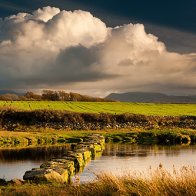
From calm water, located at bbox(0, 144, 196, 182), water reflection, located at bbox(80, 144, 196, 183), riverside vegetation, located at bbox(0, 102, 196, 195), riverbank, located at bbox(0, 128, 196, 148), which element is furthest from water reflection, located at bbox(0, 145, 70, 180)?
riverside vegetation, located at bbox(0, 102, 196, 195)

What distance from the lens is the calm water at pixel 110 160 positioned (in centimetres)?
3885

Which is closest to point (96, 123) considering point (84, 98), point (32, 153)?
point (32, 153)

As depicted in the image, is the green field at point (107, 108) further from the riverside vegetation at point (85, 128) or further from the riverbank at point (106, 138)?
the riverbank at point (106, 138)

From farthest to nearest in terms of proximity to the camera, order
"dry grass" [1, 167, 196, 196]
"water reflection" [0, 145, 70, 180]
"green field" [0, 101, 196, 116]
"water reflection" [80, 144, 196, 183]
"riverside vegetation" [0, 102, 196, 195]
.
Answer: "green field" [0, 101, 196, 116]
"riverside vegetation" [0, 102, 196, 195]
"water reflection" [80, 144, 196, 183]
"water reflection" [0, 145, 70, 180]
"dry grass" [1, 167, 196, 196]

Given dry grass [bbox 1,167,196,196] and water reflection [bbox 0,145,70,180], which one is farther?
water reflection [bbox 0,145,70,180]

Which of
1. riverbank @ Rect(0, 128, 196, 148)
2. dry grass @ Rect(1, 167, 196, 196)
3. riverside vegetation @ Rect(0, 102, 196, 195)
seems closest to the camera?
dry grass @ Rect(1, 167, 196, 196)

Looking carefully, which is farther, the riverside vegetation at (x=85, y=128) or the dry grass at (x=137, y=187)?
the riverside vegetation at (x=85, y=128)

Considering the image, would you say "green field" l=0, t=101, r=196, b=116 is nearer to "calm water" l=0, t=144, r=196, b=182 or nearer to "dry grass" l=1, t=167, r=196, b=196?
"calm water" l=0, t=144, r=196, b=182

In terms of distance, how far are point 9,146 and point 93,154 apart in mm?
15800

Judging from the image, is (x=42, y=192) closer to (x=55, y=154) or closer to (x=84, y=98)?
(x=55, y=154)

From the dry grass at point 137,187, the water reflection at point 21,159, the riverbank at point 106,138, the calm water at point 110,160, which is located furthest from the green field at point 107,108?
the dry grass at point 137,187

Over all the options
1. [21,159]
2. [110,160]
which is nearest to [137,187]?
[110,160]

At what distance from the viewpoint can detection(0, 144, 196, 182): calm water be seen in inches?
1530

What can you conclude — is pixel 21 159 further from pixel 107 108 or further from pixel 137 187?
pixel 107 108
